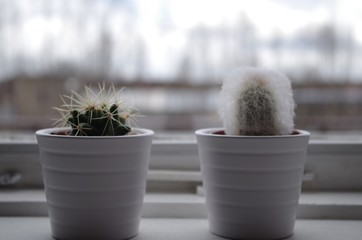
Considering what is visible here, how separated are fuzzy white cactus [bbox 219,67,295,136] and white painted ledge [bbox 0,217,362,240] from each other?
22 centimetres

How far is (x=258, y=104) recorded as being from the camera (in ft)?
2.68

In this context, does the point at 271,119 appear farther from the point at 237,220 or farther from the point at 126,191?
the point at 126,191

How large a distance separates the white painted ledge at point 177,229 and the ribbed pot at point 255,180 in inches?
2.5

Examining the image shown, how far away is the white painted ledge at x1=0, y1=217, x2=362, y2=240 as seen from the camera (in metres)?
0.85

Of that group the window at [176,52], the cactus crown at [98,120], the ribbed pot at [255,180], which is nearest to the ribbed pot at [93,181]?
the cactus crown at [98,120]

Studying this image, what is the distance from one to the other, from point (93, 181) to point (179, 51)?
56cm

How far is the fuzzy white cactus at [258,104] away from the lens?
819 millimetres

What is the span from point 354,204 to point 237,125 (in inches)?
14.4

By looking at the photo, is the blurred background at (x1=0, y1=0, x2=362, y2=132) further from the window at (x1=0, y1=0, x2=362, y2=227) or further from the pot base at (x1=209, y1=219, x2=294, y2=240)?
the pot base at (x1=209, y1=219, x2=294, y2=240)

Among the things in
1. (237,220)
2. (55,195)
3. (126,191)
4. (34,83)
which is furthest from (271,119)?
(34,83)

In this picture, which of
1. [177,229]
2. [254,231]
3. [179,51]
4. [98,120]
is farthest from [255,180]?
[179,51]

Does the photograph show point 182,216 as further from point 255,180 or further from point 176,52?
point 176,52

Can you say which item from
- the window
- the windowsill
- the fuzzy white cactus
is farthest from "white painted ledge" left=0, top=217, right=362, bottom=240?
the window

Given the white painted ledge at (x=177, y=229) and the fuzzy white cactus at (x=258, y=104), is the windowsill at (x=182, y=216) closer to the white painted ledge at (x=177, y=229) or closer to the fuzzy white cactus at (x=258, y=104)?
the white painted ledge at (x=177, y=229)
